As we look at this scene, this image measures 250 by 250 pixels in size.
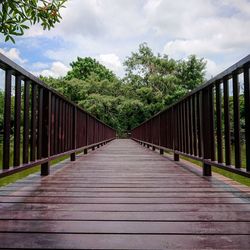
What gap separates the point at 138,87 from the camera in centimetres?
2253

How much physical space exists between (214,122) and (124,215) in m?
1.60

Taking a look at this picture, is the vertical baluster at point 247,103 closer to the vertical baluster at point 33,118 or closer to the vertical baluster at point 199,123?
the vertical baluster at point 199,123

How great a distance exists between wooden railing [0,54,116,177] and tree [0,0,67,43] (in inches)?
18.3

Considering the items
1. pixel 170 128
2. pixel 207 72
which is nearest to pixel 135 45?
pixel 207 72

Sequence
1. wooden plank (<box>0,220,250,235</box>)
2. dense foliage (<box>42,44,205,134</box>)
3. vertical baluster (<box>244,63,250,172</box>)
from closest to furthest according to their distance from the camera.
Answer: wooden plank (<box>0,220,250,235</box>), vertical baluster (<box>244,63,250,172</box>), dense foliage (<box>42,44,205,134</box>)

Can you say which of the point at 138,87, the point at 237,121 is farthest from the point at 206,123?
the point at 138,87

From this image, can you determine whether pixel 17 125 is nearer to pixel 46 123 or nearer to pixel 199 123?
pixel 46 123

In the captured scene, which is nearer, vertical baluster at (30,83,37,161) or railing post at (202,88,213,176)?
vertical baluster at (30,83,37,161)

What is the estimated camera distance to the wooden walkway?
1098 mm

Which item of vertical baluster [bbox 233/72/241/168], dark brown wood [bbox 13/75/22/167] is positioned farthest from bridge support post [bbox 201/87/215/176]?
dark brown wood [bbox 13/75/22/167]

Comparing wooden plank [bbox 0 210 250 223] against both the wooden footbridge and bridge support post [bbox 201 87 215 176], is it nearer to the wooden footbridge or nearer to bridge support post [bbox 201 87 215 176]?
the wooden footbridge

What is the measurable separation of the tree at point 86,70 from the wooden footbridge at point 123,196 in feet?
93.9

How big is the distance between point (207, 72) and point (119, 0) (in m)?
18.2

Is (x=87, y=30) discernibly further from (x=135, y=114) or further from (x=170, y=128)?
(x=170, y=128)
